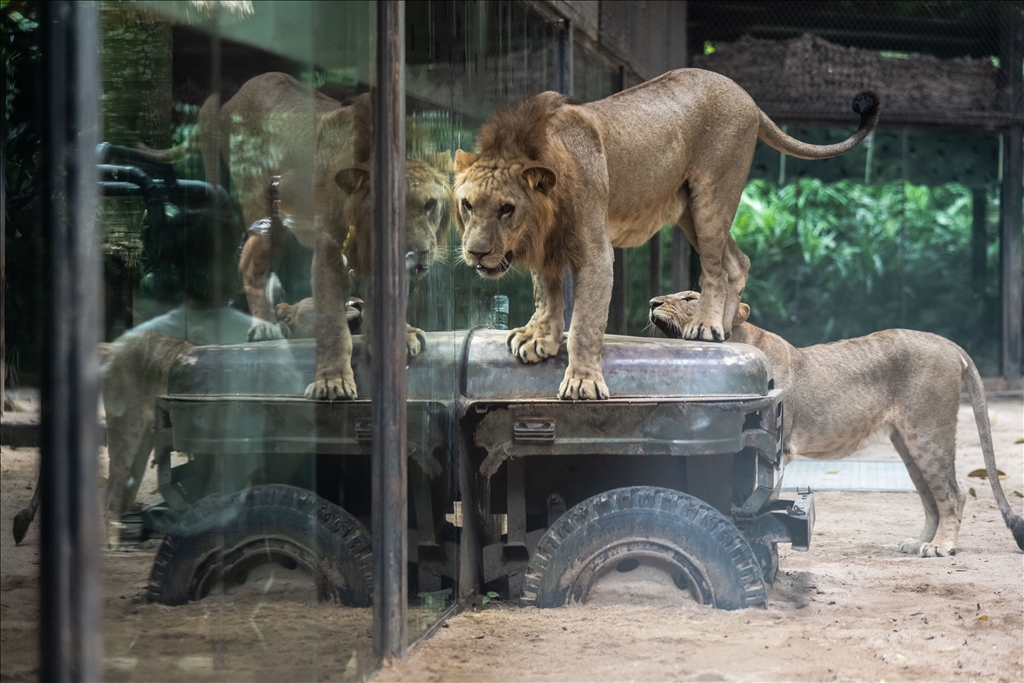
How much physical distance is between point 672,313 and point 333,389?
247 cm

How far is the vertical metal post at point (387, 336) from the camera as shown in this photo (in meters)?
2.92

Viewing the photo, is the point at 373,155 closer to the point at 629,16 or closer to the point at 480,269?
the point at 480,269

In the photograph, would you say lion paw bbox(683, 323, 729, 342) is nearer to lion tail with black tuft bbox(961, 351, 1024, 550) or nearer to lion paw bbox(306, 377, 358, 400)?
lion tail with black tuft bbox(961, 351, 1024, 550)

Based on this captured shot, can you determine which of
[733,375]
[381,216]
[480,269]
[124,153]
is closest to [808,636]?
[733,375]

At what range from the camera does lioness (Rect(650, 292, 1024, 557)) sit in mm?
5277

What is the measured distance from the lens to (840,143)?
5160mm

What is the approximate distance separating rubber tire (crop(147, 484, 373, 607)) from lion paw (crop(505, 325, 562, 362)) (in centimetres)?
116

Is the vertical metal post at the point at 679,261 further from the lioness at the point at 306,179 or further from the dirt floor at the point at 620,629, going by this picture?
the lioness at the point at 306,179

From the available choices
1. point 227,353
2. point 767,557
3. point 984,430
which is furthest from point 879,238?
point 227,353

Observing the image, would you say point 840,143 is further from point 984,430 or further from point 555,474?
point 555,474

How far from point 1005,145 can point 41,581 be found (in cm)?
1231

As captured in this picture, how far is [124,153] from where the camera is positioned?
186cm

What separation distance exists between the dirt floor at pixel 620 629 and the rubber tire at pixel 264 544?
0.05m

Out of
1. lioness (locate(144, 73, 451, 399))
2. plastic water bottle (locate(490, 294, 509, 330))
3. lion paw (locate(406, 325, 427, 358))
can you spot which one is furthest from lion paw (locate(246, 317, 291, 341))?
plastic water bottle (locate(490, 294, 509, 330))
